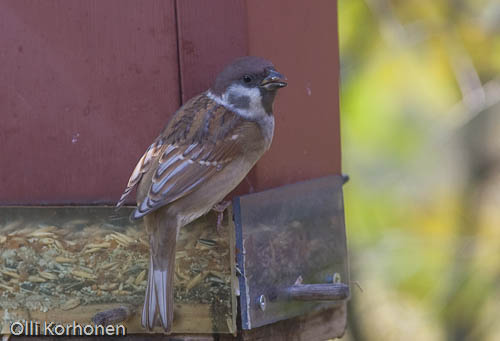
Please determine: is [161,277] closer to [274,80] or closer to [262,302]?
[262,302]

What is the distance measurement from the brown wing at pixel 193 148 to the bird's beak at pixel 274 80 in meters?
0.15

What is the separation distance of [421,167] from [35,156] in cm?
258

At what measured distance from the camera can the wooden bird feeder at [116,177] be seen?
3328 millimetres

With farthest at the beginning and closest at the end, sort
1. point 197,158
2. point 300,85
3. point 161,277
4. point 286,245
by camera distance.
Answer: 1. point 300,85
2. point 286,245
3. point 197,158
4. point 161,277

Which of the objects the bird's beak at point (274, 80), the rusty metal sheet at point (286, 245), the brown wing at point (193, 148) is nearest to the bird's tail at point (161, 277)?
the brown wing at point (193, 148)

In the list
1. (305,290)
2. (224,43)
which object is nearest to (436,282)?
(305,290)

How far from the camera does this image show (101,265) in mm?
3340

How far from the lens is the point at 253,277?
336 centimetres

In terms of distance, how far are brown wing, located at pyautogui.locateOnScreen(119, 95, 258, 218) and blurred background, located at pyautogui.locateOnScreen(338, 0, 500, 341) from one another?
64.6 inches

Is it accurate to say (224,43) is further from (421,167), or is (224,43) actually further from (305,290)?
(421,167)

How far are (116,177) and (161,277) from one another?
441mm

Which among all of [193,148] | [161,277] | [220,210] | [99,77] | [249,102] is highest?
[99,77]

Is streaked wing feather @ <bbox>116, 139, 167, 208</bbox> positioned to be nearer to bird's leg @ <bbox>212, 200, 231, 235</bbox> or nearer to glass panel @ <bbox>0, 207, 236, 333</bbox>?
glass panel @ <bbox>0, 207, 236, 333</bbox>

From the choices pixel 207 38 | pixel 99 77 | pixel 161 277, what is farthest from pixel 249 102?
pixel 161 277
